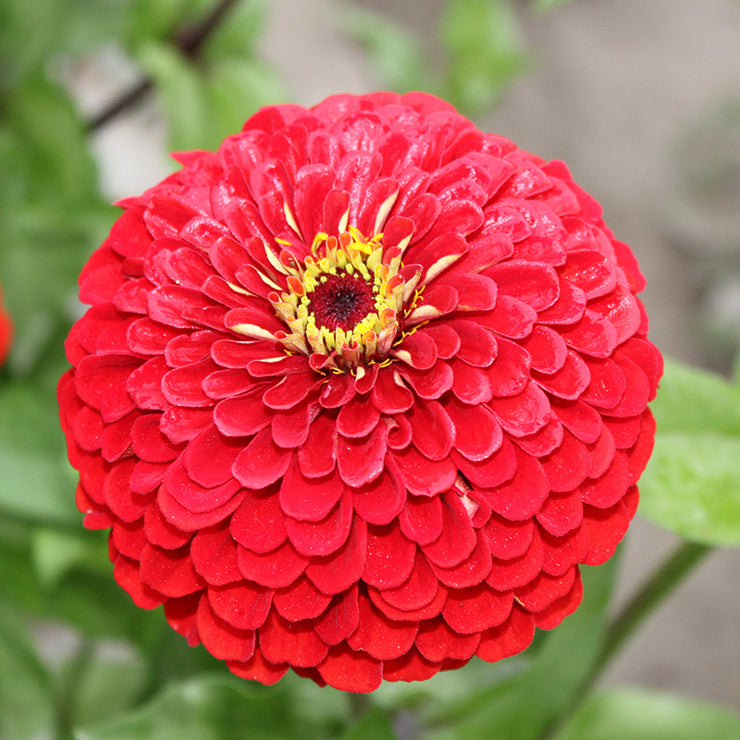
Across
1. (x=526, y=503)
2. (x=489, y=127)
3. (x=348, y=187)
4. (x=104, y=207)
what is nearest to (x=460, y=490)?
(x=526, y=503)

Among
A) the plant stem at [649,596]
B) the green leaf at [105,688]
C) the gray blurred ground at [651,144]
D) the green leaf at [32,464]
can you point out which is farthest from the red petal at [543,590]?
the gray blurred ground at [651,144]

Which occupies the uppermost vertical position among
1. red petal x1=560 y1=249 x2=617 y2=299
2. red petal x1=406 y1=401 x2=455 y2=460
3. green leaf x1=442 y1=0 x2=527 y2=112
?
green leaf x1=442 y1=0 x2=527 y2=112

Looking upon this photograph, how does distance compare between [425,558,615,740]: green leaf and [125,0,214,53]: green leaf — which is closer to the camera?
[425,558,615,740]: green leaf

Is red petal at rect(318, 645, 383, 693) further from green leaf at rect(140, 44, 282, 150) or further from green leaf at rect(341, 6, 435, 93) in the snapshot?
green leaf at rect(341, 6, 435, 93)

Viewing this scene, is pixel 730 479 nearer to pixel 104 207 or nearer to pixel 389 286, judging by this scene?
pixel 389 286

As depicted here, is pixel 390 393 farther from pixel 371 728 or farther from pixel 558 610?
pixel 371 728

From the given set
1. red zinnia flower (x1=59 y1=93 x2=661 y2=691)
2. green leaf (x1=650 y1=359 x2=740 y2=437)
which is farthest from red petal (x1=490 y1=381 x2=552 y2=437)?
green leaf (x1=650 y1=359 x2=740 y2=437)
